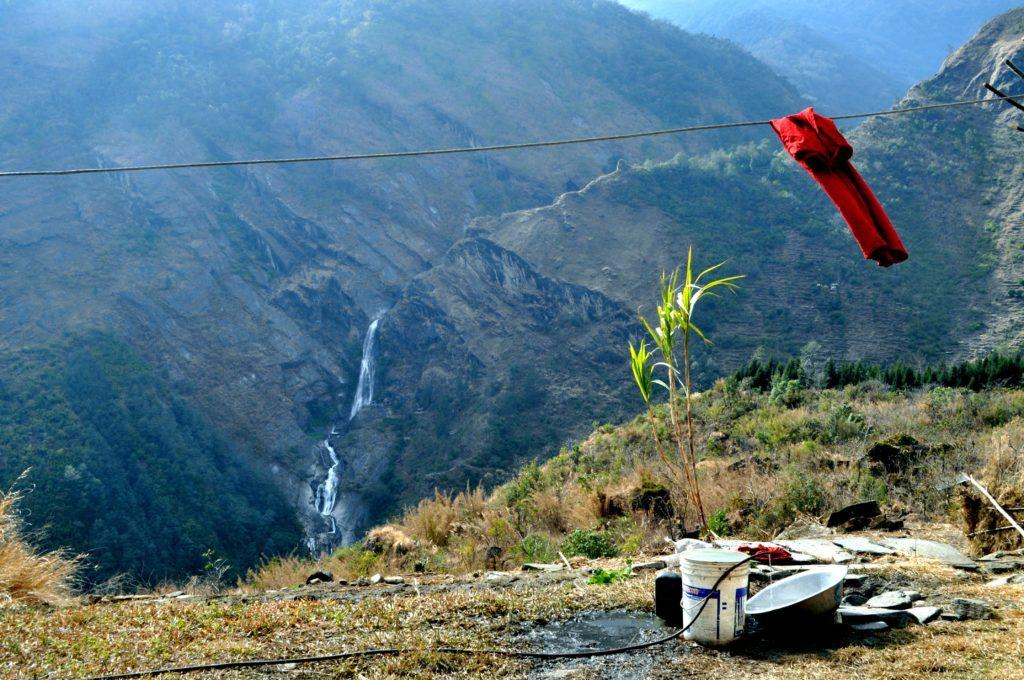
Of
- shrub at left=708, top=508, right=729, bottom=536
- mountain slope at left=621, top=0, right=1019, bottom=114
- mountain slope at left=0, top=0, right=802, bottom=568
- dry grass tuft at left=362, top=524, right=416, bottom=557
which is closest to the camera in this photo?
shrub at left=708, top=508, right=729, bottom=536

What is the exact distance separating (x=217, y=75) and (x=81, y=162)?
759 inches

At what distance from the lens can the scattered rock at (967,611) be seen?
4.35m

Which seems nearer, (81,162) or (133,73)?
(81,162)

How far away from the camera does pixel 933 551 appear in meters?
5.99

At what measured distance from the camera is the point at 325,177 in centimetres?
6394

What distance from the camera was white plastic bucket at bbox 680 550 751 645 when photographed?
427 cm

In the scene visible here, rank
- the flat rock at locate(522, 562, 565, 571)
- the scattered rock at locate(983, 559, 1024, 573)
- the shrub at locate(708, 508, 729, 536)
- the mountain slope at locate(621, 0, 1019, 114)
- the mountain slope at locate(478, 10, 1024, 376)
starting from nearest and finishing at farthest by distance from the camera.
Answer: the scattered rock at locate(983, 559, 1024, 573), the flat rock at locate(522, 562, 565, 571), the shrub at locate(708, 508, 729, 536), the mountain slope at locate(478, 10, 1024, 376), the mountain slope at locate(621, 0, 1019, 114)

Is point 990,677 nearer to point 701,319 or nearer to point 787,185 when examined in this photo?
point 701,319

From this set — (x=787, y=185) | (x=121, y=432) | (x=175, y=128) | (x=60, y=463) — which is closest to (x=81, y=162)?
(x=175, y=128)

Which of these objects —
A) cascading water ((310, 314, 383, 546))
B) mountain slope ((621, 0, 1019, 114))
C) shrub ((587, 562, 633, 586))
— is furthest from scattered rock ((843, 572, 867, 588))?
mountain slope ((621, 0, 1019, 114))

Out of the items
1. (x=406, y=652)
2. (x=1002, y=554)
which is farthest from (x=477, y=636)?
(x=1002, y=554)

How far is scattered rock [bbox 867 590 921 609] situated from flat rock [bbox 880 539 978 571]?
1.08 m

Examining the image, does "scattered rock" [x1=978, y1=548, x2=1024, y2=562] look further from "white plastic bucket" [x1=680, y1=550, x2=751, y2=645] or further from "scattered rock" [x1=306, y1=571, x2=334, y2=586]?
"scattered rock" [x1=306, y1=571, x2=334, y2=586]

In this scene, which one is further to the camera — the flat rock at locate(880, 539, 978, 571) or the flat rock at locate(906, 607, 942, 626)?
the flat rock at locate(880, 539, 978, 571)
